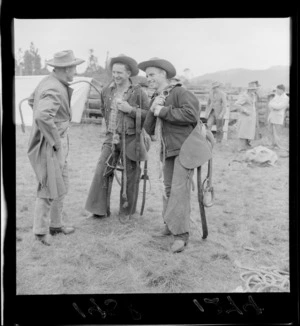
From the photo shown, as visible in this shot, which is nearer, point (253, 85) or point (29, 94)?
point (29, 94)

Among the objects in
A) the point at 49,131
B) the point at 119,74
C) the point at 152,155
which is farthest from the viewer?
the point at 152,155

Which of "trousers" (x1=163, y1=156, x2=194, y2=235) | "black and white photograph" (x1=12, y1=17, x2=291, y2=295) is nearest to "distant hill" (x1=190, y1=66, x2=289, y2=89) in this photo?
"black and white photograph" (x1=12, y1=17, x2=291, y2=295)

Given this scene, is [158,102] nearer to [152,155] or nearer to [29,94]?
[152,155]

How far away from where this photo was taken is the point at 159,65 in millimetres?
4094

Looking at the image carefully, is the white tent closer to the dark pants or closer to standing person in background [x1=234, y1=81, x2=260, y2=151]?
the dark pants

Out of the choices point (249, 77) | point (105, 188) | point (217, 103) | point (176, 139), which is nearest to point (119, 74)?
point (176, 139)

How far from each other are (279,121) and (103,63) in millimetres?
1499

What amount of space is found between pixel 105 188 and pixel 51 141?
60cm

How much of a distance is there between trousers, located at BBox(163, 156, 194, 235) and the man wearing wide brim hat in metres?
0.86

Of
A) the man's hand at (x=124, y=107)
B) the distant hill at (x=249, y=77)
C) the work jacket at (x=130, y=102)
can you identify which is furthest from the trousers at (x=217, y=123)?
the man's hand at (x=124, y=107)

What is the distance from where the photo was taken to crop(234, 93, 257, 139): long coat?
4250 millimetres

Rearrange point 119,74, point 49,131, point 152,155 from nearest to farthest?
point 49,131 < point 119,74 < point 152,155

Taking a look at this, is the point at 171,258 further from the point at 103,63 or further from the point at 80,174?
the point at 103,63
